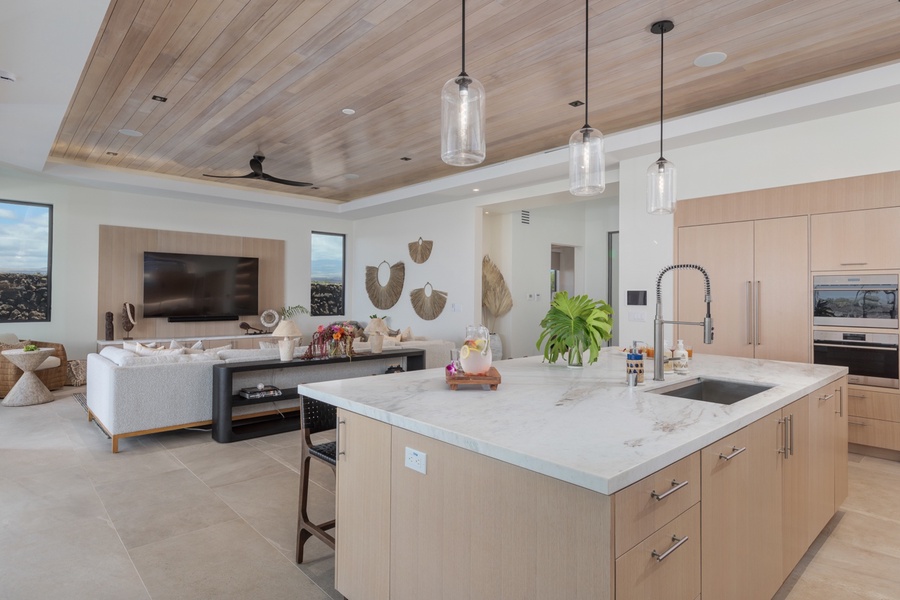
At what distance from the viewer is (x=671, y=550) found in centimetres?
131

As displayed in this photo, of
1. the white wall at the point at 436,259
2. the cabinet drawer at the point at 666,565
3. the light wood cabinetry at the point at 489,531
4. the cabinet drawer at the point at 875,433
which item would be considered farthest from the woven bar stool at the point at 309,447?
the white wall at the point at 436,259

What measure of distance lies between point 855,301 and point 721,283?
0.98 m

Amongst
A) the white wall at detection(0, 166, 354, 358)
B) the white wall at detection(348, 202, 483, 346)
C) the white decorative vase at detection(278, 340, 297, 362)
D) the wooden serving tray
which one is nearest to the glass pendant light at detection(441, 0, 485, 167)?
the wooden serving tray

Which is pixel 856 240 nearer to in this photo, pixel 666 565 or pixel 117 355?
pixel 666 565

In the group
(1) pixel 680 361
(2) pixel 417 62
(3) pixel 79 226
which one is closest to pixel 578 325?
(1) pixel 680 361

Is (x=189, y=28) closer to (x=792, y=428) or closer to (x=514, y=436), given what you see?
(x=514, y=436)

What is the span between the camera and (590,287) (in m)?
8.83

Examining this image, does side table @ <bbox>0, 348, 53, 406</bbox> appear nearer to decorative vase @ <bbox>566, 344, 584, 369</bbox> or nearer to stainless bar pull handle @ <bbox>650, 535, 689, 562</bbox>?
decorative vase @ <bbox>566, 344, 584, 369</bbox>

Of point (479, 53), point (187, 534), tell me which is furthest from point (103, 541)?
point (479, 53)

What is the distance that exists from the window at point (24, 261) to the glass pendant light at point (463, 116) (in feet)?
23.3

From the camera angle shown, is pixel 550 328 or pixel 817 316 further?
pixel 817 316

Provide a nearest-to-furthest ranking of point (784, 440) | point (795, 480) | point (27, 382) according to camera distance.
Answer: point (784, 440)
point (795, 480)
point (27, 382)

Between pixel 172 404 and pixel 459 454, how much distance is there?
143 inches

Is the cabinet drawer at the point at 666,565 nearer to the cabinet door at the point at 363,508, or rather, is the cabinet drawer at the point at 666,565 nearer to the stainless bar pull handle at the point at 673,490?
the stainless bar pull handle at the point at 673,490
